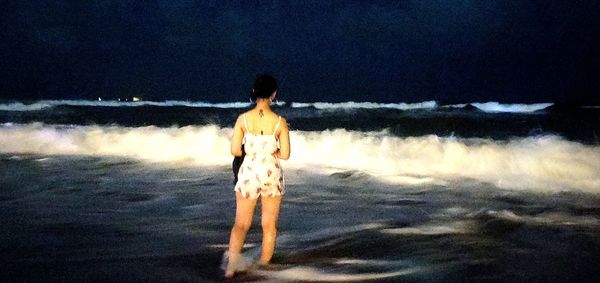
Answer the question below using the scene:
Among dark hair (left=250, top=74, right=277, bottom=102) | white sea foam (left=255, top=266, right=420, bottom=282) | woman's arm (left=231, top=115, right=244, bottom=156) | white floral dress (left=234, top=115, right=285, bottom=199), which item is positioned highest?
dark hair (left=250, top=74, right=277, bottom=102)

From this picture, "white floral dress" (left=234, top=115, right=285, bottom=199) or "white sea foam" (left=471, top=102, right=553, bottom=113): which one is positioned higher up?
"white sea foam" (left=471, top=102, right=553, bottom=113)

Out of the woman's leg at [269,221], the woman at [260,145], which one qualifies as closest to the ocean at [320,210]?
the woman's leg at [269,221]

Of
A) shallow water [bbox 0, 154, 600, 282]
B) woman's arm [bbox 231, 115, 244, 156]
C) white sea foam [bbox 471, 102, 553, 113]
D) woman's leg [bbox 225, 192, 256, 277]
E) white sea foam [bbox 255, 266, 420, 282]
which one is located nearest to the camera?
woman's arm [bbox 231, 115, 244, 156]

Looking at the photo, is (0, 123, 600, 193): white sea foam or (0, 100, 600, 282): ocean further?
(0, 123, 600, 193): white sea foam

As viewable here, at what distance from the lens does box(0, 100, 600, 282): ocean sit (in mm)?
5230

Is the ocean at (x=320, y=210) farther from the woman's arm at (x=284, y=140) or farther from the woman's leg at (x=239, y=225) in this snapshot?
the woman's arm at (x=284, y=140)

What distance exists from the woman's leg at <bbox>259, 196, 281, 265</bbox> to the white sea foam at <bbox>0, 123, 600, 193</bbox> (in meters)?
6.31

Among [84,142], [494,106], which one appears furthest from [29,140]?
[494,106]

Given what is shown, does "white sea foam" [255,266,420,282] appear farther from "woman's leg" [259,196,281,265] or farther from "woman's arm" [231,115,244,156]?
"woman's arm" [231,115,244,156]

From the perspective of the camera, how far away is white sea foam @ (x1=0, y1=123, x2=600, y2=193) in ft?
39.5

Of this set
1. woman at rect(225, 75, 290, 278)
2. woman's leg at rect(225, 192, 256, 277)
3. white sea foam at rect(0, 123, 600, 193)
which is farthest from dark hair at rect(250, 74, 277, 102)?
white sea foam at rect(0, 123, 600, 193)

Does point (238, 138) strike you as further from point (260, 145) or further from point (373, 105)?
point (373, 105)

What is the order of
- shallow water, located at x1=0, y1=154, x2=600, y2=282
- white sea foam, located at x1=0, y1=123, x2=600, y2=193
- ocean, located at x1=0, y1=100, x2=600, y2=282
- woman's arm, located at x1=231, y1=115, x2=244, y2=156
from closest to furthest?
1. woman's arm, located at x1=231, y1=115, x2=244, y2=156
2. shallow water, located at x1=0, y1=154, x2=600, y2=282
3. ocean, located at x1=0, y1=100, x2=600, y2=282
4. white sea foam, located at x1=0, y1=123, x2=600, y2=193

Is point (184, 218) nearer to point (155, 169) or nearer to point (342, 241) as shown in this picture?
point (342, 241)
